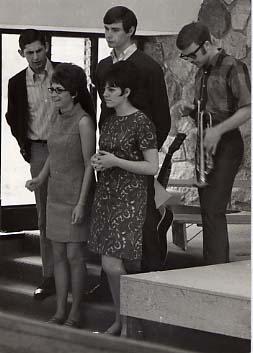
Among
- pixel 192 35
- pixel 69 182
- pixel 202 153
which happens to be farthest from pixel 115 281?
pixel 192 35

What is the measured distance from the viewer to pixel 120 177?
3.38 m

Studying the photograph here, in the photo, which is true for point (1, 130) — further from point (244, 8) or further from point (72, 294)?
Answer: point (244, 8)

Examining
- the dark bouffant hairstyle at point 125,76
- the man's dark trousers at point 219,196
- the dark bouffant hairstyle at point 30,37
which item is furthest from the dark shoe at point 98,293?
the dark bouffant hairstyle at point 30,37

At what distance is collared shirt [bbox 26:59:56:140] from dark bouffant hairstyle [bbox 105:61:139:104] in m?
0.23

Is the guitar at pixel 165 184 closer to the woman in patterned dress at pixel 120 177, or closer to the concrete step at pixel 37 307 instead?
the woman in patterned dress at pixel 120 177

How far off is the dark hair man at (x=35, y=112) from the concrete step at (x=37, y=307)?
40mm

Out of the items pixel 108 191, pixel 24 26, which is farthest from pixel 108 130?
pixel 24 26

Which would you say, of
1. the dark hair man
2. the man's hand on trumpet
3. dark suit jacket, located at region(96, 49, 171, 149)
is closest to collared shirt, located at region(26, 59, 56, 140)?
Result: the dark hair man

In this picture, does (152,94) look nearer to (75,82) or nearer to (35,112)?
(75,82)

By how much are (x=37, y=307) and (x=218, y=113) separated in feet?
2.78

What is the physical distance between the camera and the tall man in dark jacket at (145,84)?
3.31 metres

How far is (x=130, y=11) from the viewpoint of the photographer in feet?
11.0

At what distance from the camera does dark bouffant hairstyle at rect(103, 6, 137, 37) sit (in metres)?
3.35

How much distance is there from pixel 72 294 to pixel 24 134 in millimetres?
484
